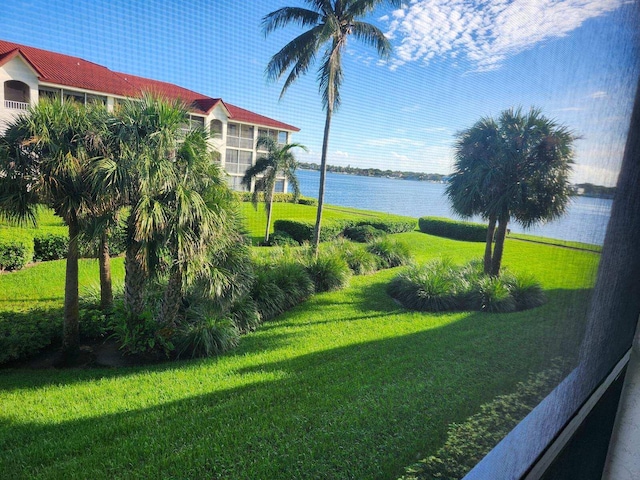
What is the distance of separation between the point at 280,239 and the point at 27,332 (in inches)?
60.9

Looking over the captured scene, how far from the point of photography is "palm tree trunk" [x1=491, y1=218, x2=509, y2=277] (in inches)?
60.6

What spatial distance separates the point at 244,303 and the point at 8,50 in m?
1.92

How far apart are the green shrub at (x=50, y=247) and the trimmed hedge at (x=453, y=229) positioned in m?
1.65

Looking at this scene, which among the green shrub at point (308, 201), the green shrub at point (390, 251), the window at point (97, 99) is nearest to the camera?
the window at point (97, 99)

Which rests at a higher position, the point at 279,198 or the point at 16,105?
the point at 16,105

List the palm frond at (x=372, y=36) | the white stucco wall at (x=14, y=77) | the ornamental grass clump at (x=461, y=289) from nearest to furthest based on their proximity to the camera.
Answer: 1. the white stucco wall at (x=14, y=77)
2. the palm frond at (x=372, y=36)
3. the ornamental grass clump at (x=461, y=289)

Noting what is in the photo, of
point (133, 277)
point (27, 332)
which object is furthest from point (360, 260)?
point (27, 332)

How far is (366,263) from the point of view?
11.5 feet

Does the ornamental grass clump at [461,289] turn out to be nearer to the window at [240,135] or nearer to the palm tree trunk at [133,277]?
the window at [240,135]

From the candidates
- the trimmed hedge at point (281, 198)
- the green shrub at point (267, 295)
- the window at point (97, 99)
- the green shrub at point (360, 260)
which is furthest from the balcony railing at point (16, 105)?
the green shrub at point (360, 260)

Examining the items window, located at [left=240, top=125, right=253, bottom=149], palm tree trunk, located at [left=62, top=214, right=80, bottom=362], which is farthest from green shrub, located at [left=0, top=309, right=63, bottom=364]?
window, located at [left=240, top=125, right=253, bottom=149]

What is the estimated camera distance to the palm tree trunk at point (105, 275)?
120 cm

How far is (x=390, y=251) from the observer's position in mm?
3264

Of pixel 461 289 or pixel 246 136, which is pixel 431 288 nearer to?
pixel 461 289
